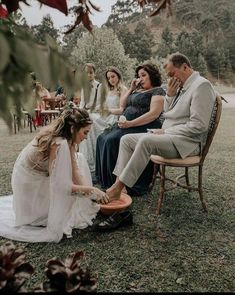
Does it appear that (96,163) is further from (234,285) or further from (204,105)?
(234,285)

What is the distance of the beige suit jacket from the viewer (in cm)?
325

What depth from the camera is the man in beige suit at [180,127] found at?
128 inches

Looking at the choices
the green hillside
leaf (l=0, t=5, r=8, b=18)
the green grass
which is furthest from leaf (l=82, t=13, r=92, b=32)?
the green hillside

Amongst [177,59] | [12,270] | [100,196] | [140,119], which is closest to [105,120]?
[140,119]

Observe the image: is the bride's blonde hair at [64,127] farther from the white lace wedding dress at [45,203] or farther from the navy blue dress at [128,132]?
the navy blue dress at [128,132]

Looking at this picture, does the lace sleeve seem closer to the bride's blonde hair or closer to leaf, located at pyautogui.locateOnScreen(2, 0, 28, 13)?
the bride's blonde hair

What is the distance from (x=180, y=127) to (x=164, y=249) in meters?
1.22

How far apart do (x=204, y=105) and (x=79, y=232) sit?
61.9 inches

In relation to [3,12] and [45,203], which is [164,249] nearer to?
[45,203]

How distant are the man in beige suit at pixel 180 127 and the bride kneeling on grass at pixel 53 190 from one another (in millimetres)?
324

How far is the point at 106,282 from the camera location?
88.0 inches

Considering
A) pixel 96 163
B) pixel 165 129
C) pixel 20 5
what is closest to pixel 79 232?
pixel 165 129

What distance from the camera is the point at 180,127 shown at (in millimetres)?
3408

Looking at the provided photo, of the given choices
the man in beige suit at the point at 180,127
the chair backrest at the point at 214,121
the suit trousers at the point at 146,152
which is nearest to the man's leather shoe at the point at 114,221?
the man in beige suit at the point at 180,127
